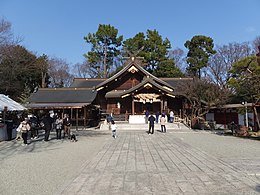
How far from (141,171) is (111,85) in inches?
1020

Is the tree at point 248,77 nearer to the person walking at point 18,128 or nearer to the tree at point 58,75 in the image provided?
the person walking at point 18,128

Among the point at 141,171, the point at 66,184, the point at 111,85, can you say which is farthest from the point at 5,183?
the point at 111,85

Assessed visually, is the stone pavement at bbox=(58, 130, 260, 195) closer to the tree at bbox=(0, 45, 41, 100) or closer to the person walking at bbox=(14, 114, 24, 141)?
the person walking at bbox=(14, 114, 24, 141)

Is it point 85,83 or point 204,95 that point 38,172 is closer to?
point 204,95

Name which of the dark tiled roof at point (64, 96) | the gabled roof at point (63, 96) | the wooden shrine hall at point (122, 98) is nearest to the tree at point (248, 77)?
the wooden shrine hall at point (122, 98)

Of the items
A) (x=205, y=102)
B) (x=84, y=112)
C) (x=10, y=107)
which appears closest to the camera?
(x=10, y=107)

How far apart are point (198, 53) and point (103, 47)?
17.1m

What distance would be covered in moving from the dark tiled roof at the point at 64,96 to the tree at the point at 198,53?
66.4 feet

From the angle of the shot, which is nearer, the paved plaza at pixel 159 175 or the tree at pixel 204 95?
the paved plaza at pixel 159 175

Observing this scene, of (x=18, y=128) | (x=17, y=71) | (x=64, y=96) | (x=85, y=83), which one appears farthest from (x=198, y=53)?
(x=18, y=128)

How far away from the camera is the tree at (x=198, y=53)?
45.8 metres

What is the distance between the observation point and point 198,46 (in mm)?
47531

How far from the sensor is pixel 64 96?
112 ft

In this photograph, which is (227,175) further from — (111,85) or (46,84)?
(46,84)
